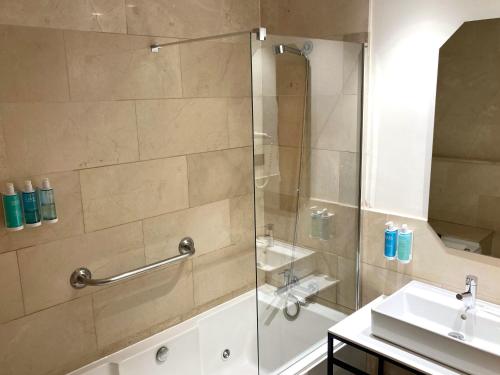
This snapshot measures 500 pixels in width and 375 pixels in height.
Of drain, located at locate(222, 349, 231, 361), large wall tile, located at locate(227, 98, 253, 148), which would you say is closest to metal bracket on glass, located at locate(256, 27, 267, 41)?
large wall tile, located at locate(227, 98, 253, 148)

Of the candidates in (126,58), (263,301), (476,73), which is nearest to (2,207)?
(126,58)

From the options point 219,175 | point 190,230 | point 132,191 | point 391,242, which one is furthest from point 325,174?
point 132,191

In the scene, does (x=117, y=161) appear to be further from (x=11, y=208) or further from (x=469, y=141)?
(x=469, y=141)

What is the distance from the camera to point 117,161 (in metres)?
2.08

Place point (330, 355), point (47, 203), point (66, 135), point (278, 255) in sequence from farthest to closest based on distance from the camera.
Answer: point (278, 255), point (330, 355), point (66, 135), point (47, 203)

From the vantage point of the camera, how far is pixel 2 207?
1.73m

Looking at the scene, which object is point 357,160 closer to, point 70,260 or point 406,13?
point 406,13

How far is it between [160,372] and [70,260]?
0.84 metres

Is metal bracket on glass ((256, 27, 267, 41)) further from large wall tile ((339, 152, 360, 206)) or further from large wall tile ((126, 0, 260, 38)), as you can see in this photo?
large wall tile ((339, 152, 360, 206))

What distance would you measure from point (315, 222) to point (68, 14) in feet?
5.12

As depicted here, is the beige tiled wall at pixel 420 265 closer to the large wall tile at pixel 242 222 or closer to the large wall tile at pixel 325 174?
the large wall tile at pixel 325 174

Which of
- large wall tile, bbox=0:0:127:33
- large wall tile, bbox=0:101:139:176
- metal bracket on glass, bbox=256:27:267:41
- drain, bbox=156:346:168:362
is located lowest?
drain, bbox=156:346:168:362

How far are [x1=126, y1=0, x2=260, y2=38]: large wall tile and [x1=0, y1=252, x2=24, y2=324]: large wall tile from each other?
1.17 m

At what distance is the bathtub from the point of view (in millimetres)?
2111
